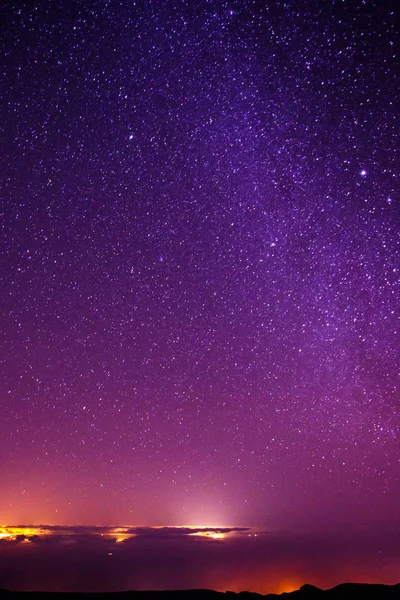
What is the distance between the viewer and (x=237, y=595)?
1905 centimetres

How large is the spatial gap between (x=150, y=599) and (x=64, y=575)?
285 feet

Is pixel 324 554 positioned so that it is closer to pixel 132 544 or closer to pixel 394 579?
pixel 394 579

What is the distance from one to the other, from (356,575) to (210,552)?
6134 centimetres

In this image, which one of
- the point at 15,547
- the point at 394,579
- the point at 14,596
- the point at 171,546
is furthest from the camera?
the point at 171,546

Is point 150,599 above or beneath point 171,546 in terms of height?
above

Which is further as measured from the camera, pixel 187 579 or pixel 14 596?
pixel 187 579

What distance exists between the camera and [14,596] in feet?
58.9

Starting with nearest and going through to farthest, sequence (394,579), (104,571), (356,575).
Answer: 1. (394,579)
2. (356,575)
3. (104,571)

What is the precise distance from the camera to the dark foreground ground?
60.0 feet

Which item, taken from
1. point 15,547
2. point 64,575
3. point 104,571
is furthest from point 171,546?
point 64,575

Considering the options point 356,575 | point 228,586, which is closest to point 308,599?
point 228,586

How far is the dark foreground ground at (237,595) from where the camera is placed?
18281 millimetres

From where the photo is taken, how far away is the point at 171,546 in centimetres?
17562

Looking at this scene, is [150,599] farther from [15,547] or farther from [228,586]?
[15,547]
